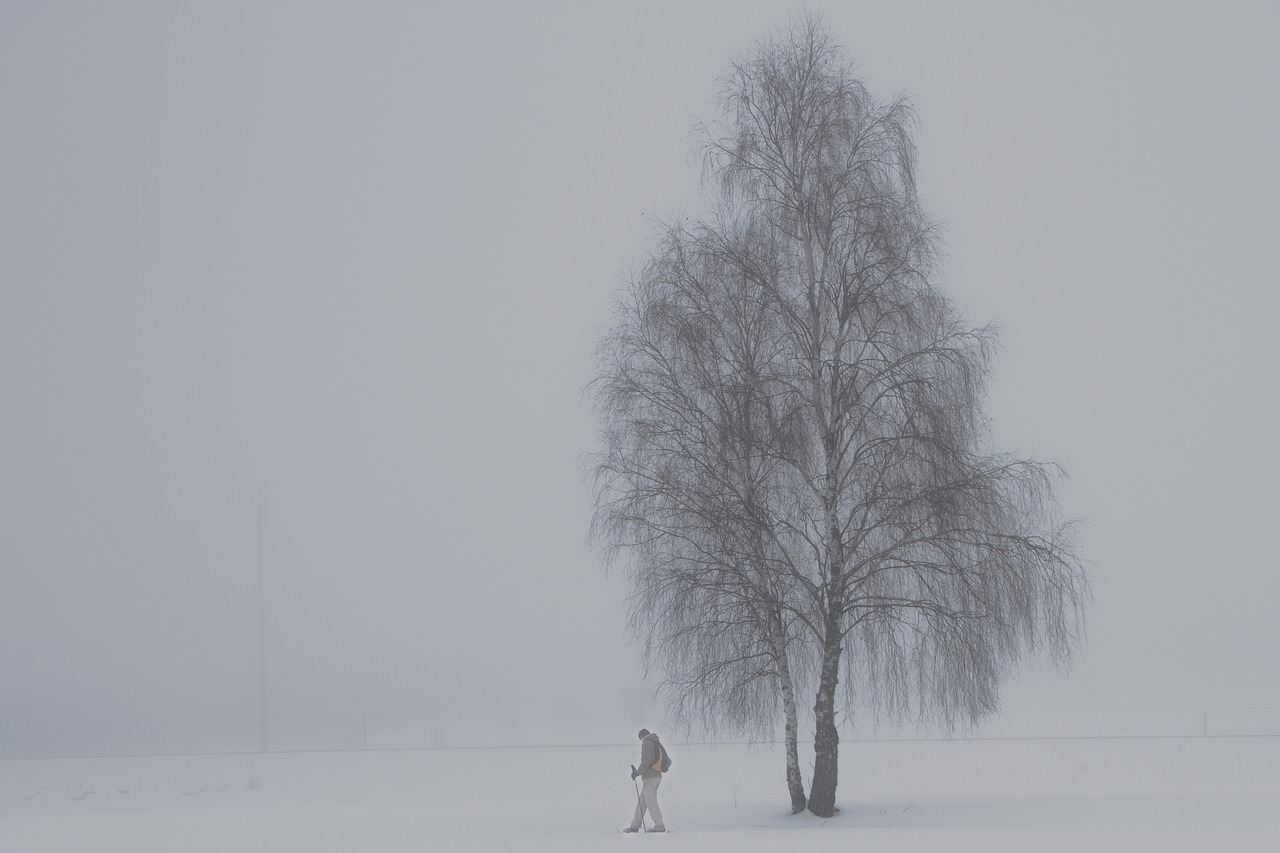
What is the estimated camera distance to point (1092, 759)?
33656 millimetres

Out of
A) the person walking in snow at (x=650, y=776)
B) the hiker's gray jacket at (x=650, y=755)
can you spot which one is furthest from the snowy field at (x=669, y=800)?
the hiker's gray jacket at (x=650, y=755)

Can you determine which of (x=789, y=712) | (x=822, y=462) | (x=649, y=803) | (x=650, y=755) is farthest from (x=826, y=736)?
(x=822, y=462)

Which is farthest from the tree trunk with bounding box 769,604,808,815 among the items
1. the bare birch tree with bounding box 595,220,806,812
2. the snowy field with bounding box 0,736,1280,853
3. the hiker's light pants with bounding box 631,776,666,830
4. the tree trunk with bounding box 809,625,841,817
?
the hiker's light pants with bounding box 631,776,666,830

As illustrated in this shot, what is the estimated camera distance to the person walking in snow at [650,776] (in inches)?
808

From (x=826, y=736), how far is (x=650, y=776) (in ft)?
12.0

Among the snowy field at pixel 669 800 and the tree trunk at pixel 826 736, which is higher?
the tree trunk at pixel 826 736

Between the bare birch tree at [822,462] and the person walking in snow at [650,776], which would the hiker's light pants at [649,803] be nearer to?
the person walking in snow at [650,776]

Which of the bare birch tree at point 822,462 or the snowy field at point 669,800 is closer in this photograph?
the snowy field at point 669,800

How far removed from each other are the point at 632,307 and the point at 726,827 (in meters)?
8.92

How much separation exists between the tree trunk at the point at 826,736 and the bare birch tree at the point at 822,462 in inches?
1.4

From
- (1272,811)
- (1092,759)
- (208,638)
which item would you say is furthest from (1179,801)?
(208,638)

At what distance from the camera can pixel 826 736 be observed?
23.1 meters

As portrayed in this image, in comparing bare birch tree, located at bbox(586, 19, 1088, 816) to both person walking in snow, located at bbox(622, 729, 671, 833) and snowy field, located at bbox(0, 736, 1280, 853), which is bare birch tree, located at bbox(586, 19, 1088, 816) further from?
snowy field, located at bbox(0, 736, 1280, 853)

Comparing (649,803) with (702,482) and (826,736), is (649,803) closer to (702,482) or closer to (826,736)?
(826,736)
